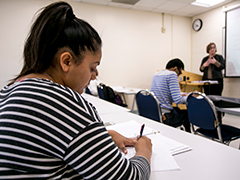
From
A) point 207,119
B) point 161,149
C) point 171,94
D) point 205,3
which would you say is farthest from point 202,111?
point 205,3

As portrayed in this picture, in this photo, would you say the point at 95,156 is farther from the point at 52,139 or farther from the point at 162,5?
the point at 162,5

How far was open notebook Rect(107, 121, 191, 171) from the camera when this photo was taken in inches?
24.2

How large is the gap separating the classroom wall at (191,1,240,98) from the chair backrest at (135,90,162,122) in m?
3.73

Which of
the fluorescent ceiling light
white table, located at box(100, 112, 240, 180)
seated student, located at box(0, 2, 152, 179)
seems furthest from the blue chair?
the fluorescent ceiling light

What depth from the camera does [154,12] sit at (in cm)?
526

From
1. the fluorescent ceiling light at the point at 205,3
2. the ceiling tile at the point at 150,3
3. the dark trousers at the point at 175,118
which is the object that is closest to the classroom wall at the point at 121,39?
the ceiling tile at the point at 150,3

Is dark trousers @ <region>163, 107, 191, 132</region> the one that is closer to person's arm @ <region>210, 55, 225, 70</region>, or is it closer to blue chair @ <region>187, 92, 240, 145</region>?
blue chair @ <region>187, 92, 240, 145</region>

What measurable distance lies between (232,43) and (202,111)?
3814 mm

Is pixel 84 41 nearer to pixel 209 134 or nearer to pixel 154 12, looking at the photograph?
pixel 209 134

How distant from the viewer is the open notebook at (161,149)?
614 mm

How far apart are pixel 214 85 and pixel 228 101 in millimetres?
2919

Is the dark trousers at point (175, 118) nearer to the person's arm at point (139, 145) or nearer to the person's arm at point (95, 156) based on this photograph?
the person's arm at point (139, 145)

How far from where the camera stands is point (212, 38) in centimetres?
511

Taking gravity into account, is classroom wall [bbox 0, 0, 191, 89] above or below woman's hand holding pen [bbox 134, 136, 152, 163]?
above
